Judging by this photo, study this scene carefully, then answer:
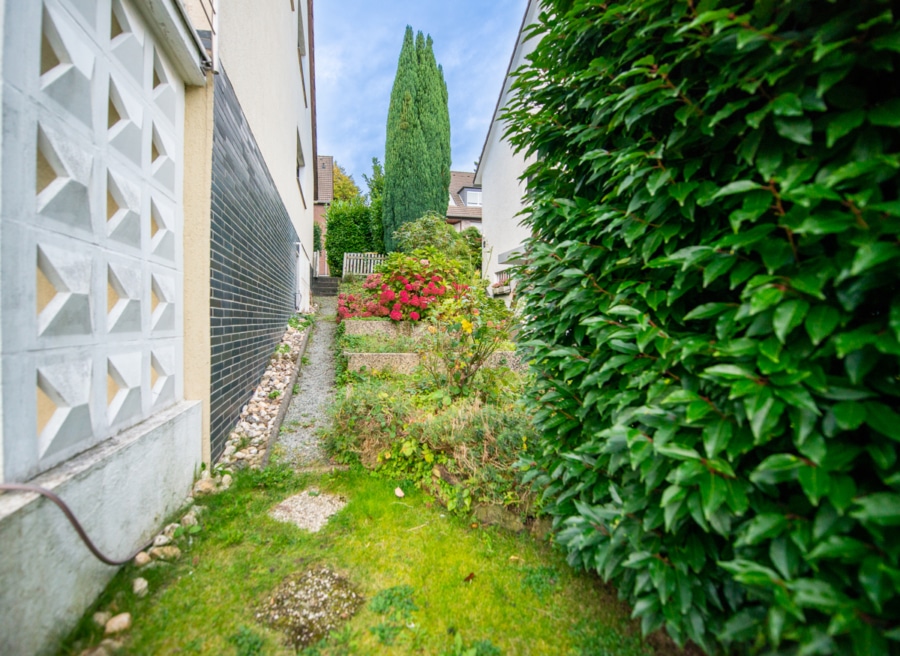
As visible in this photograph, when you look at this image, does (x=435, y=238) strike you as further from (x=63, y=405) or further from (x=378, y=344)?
(x=63, y=405)

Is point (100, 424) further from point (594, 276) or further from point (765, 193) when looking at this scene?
point (765, 193)

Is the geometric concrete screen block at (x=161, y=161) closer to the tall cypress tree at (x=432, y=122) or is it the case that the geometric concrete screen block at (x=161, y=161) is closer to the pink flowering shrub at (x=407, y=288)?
the pink flowering shrub at (x=407, y=288)

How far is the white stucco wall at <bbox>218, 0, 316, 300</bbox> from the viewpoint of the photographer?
3465mm

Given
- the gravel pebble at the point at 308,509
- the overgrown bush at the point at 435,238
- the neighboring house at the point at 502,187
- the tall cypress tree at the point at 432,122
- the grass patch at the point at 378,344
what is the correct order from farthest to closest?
1. the tall cypress tree at the point at 432,122
2. the overgrown bush at the point at 435,238
3. the neighboring house at the point at 502,187
4. the grass patch at the point at 378,344
5. the gravel pebble at the point at 308,509

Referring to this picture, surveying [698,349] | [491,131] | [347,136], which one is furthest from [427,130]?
[347,136]

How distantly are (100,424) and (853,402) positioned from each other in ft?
9.58

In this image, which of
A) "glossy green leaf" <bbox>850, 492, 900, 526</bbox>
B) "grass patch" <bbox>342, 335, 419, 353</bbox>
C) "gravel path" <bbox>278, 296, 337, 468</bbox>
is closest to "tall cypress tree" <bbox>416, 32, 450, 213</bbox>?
"gravel path" <bbox>278, 296, 337, 468</bbox>

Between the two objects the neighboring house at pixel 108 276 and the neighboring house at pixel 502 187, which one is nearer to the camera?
the neighboring house at pixel 108 276

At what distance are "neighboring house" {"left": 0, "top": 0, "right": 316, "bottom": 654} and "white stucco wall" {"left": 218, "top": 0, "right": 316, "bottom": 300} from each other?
11 centimetres

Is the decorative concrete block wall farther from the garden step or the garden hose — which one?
the garden step

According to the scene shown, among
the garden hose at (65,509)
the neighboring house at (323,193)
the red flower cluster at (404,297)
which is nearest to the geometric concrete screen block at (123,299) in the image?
the garden hose at (65,509)

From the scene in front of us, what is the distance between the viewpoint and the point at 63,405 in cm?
155

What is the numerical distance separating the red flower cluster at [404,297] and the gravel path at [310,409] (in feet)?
3.72

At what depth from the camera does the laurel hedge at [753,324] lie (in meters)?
0.92
